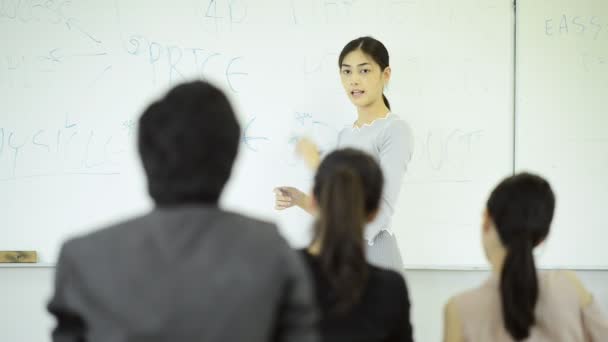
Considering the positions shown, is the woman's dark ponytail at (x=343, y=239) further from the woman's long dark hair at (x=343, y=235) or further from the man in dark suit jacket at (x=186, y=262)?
the man in dark suit jacket at (x=186, y=262)

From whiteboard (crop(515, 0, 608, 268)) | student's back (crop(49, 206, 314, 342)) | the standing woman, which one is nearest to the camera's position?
student's back (crop(49, 206, 314, 342))

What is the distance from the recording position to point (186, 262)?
94 centimetres

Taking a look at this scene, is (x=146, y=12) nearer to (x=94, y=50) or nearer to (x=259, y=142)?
(x=94, y=50)

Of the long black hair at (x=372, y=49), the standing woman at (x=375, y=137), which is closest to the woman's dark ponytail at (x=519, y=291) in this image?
the standing woman at (x=375, y=137)

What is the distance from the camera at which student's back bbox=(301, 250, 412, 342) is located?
1208mm

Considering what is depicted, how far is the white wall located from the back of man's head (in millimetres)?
1689

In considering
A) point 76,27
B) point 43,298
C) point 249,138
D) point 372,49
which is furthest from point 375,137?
point 43,298

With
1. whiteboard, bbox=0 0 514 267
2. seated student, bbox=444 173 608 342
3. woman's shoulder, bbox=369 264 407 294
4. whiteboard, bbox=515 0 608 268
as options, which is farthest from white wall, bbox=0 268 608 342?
woman's shoulder, bbox=369 264 407 294

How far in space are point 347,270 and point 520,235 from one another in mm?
410

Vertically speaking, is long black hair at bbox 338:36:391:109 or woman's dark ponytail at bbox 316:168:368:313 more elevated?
long black hair at bbox 338:36:391:109

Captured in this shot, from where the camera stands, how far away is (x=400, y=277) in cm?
129

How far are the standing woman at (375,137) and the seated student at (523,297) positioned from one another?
2.11 ft

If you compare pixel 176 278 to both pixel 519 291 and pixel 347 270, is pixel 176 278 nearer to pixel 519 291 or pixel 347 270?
pixel 347 270

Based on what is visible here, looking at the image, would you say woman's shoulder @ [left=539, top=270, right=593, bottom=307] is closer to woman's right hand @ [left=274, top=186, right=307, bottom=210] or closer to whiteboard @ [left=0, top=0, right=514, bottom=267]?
woman's right hand @ [left=274, top=186, right=307, bottom=210]
